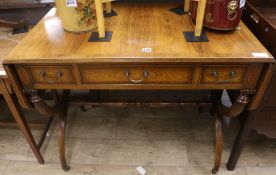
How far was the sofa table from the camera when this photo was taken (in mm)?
831

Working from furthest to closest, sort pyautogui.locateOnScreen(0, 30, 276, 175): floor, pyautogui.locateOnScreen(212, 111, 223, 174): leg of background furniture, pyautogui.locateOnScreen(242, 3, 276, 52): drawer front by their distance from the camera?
pyautogui.locateOnScreen(0, 30, 276, 175): floor
pyautogui.locateOnScreen(212, 111, 223, 174): leg of background furniture
pyautogui.locateOnScreen(242, 3, 276, 52): drawer front

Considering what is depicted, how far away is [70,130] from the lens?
1578mm

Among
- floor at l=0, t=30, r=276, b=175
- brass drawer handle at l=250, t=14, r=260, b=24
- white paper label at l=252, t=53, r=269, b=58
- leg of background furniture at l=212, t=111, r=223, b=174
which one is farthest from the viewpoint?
floor at l=0, t=30, r=276, b=175

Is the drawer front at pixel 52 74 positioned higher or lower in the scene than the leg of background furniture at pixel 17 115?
higher

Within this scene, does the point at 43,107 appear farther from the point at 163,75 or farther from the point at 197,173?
the point at 197,173

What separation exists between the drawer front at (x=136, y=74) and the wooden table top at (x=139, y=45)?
0.19 ft

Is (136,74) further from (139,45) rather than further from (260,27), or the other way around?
(260,27)

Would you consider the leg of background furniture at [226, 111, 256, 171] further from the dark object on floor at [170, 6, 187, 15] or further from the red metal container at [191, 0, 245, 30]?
the dark object on floor at [170, 6, 187, 15]

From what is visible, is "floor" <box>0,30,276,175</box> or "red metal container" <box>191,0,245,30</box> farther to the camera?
"floor" <box>0,30,276,175</box>

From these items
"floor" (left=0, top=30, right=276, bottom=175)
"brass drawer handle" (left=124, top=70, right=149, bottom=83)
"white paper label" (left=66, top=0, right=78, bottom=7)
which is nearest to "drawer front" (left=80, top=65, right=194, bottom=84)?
"brass drawer handle" (left=124, top=70, right=149, bottom=83)

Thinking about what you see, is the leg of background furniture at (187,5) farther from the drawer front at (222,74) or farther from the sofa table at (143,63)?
the drawer front at (222,74)

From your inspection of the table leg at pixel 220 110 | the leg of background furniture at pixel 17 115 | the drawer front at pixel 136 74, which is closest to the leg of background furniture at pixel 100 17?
the drawer front at pixel 136 74

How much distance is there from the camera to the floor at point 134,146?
4.37ft

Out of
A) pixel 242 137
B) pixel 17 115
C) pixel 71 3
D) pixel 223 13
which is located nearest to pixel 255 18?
pixel 223 13
